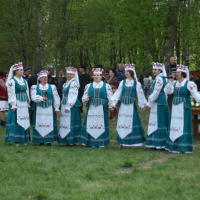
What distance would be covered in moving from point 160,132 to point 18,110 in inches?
127

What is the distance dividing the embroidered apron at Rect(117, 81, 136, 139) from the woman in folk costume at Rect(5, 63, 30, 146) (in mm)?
2176

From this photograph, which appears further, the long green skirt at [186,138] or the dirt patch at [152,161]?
the long green skirt at [186,138]

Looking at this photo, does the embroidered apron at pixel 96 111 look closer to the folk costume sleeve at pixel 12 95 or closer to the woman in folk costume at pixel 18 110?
the woman in folk costume at pixel 18 110

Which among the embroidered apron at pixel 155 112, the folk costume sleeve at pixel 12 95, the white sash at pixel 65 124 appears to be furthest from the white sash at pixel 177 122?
the folk costume sleeve at pixel 12 95

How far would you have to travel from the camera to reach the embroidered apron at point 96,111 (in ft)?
32.5

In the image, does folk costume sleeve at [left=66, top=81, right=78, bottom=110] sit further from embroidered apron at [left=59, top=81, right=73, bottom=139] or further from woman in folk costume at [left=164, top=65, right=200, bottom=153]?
Result: woman in folk costume at [left=164, top=65, right=200, bottom=153]

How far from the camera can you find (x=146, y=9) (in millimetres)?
19234

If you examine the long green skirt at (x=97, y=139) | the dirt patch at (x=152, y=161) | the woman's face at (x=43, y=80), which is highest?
the woman's face at (x=43, y=80)

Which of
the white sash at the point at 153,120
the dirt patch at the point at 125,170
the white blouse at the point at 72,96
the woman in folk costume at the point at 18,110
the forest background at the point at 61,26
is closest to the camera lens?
the dirt patch at the point at 125,170

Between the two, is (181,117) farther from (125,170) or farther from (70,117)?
(70,117)

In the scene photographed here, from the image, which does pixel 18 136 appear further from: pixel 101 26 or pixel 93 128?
pixel 101 26

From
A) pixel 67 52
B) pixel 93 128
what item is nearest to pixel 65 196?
pixel 93 128

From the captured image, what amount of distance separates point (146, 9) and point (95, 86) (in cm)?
1021

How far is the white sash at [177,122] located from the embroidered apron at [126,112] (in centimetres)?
101
